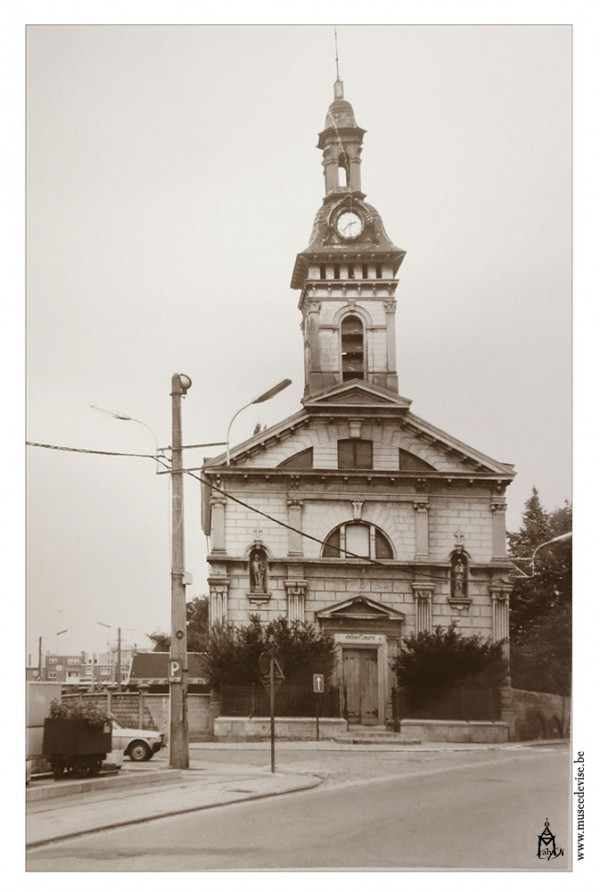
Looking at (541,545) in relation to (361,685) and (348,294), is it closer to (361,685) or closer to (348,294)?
(361,685)

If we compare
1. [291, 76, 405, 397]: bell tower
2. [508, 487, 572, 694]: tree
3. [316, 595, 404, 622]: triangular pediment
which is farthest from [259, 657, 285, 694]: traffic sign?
[291, 76, 405, 397]: bell tower

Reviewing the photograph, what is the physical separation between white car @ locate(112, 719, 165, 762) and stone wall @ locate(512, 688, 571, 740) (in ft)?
9.64

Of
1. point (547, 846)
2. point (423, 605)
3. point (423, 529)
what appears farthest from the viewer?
point (423, 529)

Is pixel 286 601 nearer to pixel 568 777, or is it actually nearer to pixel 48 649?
pixel 48 649

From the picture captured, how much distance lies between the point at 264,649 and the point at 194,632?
2.01 ft

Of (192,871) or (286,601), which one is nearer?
(192,871)

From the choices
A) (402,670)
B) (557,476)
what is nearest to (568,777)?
(402,670)

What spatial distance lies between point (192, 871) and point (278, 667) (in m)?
1.83

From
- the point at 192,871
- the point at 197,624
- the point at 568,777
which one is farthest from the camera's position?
the point at 197,624

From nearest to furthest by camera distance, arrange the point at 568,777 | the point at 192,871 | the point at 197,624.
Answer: the point at 192,871 → the point at 568,777 → the point at 197,624

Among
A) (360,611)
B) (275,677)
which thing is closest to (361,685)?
(360,611)

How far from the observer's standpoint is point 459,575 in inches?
419

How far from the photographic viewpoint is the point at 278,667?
34.3ft

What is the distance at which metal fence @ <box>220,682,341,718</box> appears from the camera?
34.3 feet
